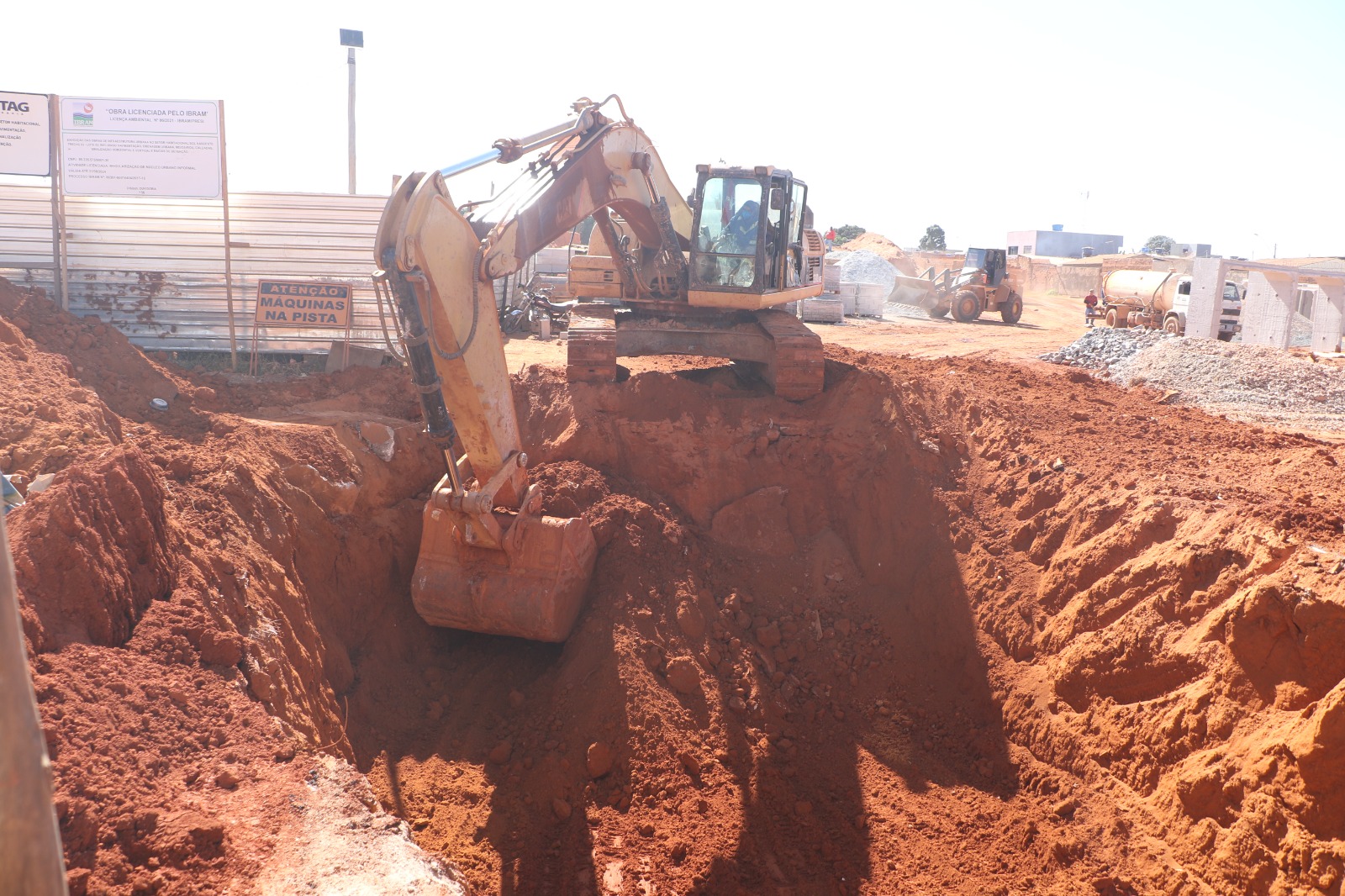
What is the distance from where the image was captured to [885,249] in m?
43.7

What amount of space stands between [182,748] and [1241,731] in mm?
4870

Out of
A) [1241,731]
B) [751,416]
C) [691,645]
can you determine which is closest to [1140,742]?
[1241,731]

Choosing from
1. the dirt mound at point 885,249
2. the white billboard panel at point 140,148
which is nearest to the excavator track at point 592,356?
the white billboard panel at point 140,148

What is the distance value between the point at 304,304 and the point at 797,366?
543cm

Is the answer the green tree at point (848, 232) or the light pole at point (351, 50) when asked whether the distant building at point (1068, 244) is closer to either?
the green tree at point (848, 232)

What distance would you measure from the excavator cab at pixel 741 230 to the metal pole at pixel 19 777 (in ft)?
23.9

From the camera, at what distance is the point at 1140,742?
16.0 ft

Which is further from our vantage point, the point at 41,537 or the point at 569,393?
the point at 569,393

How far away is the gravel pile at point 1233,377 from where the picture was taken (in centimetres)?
1065

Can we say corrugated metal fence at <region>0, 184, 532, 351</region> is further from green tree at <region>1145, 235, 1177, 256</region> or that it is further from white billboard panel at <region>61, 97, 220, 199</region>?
green tree at <region>1145, 235, 1177, 256</region>

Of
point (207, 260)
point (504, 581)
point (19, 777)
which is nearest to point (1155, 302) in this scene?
point (207, 260)

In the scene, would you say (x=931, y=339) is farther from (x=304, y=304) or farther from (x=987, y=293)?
(x=304, y=304)

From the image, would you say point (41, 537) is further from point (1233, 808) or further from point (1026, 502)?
point (1026, 502)

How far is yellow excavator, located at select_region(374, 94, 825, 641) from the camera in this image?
4.60 metres
